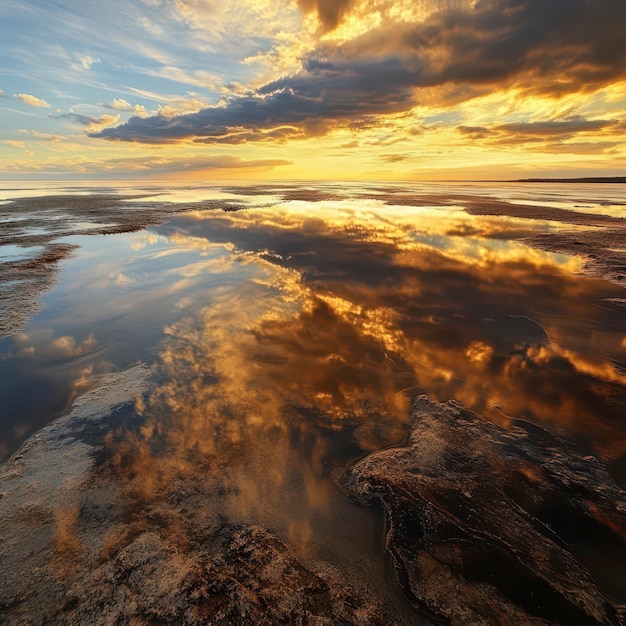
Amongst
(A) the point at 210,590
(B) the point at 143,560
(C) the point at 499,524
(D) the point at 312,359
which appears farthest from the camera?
(D) the point at 312,359

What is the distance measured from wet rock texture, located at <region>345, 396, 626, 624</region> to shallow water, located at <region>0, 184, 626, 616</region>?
1.23ft

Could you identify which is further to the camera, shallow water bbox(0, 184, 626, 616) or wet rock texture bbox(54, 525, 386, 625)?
shallow water bbox(0, 184, 626, 616)

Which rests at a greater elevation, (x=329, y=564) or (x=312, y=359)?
(x=329, y=564)

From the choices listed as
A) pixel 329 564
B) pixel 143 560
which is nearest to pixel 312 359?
pixel 329 564

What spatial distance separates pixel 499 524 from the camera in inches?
139

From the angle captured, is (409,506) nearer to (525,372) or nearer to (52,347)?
(525,372)

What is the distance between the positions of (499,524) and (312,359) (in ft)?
13.7

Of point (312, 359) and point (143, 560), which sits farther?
point (312, 359)

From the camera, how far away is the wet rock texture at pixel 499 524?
114 inches

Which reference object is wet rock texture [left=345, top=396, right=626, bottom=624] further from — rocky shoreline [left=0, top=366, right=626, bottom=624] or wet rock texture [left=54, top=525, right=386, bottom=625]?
wet rock texture [left=54, top=525, right=386, bottom=625]

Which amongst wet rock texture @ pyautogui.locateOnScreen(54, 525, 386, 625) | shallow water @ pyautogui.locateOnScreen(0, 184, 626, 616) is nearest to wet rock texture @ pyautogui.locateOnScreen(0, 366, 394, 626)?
wet rock texture @ pyautogui.locateOnScreen(54, 525, 386, 625)

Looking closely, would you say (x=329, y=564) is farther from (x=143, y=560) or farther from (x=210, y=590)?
(x=143, y=560)

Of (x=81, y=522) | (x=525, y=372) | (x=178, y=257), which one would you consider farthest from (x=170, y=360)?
(x=178, y=257)

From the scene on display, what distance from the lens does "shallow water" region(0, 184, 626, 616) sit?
4.45 meters
